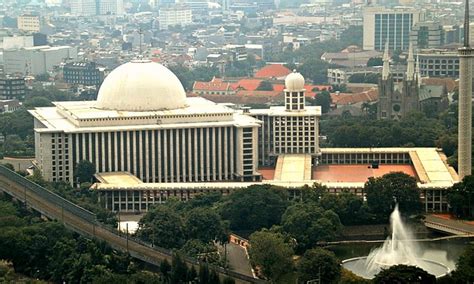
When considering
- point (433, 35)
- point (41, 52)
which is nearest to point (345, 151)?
point (433, 35)

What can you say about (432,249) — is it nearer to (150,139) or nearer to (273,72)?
(150,139)

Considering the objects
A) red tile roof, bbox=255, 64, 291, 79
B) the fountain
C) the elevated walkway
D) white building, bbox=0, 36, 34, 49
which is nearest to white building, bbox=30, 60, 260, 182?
the elevated walkway

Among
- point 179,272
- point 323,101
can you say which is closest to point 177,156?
point 179,272

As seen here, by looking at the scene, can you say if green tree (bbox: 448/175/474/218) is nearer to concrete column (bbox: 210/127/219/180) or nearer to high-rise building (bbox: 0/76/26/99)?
concrete column (bbox: 210/127/219/180)

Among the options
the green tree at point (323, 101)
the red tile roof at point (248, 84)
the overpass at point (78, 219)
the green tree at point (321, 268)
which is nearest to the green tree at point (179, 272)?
the overpass at point (78, 219)

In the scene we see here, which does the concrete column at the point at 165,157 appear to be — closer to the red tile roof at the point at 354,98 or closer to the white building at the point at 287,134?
the white building at the point at 287,134

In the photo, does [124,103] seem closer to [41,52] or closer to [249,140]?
[249,140]
